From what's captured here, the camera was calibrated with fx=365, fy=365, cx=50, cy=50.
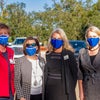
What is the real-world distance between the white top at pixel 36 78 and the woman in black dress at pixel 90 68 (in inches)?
25.3

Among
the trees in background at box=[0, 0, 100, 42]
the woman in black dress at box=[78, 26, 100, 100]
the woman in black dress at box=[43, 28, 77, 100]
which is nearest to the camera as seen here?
the woman in black dress at box=[78, 26, 100, 100]

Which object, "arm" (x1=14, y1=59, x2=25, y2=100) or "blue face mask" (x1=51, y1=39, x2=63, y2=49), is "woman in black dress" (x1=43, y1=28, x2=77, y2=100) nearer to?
"blue face mask" (x1=51, y1=39, x2=63, y2=49)

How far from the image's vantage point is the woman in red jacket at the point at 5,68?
5.40 meters

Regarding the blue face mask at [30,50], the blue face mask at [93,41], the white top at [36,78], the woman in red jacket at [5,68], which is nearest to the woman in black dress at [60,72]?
the white top at [36,78]

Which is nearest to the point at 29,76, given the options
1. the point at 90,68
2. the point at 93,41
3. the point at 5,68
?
the point at 5,68

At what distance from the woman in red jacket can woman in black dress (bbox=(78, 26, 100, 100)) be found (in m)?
1.11

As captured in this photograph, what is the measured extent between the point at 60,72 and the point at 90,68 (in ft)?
1.56

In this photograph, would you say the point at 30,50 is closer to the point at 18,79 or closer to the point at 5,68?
the point at 18,79

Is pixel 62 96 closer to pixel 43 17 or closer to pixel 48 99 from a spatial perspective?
pixel 48 99

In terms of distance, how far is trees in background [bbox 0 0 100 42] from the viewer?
34344 millimetres

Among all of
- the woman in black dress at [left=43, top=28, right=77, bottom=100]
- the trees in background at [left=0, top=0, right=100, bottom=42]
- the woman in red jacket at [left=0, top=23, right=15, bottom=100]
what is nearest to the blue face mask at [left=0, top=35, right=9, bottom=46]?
the woman in red jacket at [left=0, top=23, right=15, bottom=100]

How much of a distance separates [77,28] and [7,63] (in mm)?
31556

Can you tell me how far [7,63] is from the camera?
18.0 ft

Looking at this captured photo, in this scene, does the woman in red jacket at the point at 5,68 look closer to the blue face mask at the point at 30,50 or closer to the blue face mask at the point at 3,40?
the blue face mask at the point at 3,40
